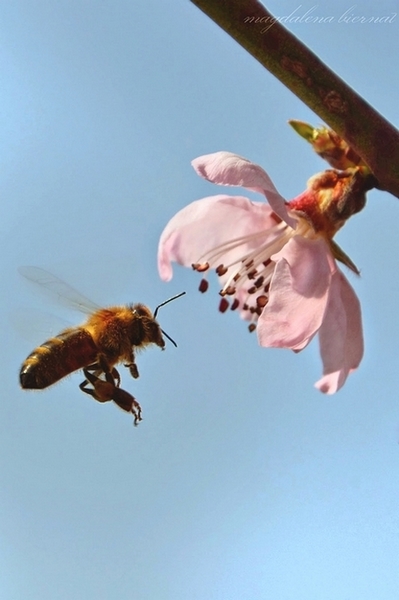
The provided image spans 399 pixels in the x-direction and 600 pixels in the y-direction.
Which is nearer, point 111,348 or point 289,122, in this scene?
point 289,122

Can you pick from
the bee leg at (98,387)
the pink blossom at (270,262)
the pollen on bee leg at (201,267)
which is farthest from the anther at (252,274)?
the bee leg at (98,387)

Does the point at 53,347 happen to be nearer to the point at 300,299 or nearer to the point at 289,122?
the point at 300,299

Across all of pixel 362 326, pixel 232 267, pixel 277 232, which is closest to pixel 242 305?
pixel 232 267

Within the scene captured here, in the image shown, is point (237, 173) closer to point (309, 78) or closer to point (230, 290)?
point (230, 290)

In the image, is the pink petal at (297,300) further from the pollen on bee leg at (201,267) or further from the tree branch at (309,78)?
the tree branch at (309,78)

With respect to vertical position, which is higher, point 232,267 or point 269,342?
point 232,267

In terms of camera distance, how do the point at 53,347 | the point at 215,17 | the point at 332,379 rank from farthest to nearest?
the point at 332,379 → the point at 53,347 → the point at 215,17

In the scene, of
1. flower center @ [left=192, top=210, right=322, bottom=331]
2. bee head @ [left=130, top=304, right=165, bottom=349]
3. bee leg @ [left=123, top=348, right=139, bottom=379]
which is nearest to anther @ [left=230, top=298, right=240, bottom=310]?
flower center @ [left=192, top=210, right=322, bottom=331]

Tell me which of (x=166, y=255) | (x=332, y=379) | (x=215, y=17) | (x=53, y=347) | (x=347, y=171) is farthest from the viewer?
(x=166, y=255)
